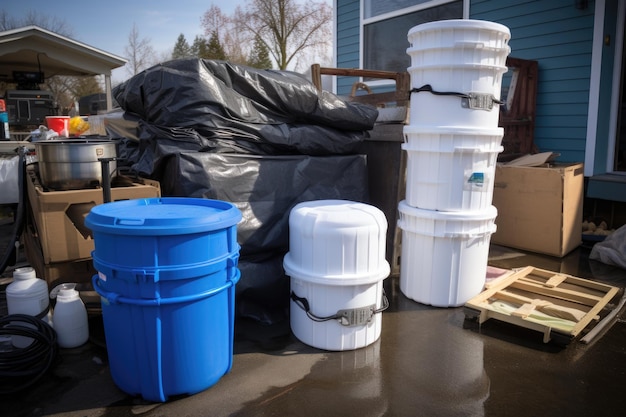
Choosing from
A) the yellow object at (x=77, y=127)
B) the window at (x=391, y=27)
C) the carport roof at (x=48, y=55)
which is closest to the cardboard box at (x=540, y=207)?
the window at (x=391, y=27)

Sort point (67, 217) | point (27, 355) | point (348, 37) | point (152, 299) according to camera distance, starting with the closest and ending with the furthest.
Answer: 1. point (152, 299)
2. point (27, 355)
3. point (67, 217)
4. point (348, 37)

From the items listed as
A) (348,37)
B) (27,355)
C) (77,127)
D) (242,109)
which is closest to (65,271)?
(27,355)

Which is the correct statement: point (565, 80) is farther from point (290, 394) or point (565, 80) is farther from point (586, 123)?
point (290, 394)

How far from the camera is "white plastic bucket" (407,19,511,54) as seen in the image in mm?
2684

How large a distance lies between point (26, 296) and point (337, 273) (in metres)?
1.72

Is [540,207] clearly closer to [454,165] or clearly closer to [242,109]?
[454,165]

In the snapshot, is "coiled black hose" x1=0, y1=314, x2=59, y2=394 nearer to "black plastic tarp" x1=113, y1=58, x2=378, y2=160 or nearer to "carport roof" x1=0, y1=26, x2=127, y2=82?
"black plastic tarp" x1=113, y1=58, x2=378, y2=160

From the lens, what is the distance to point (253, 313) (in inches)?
113

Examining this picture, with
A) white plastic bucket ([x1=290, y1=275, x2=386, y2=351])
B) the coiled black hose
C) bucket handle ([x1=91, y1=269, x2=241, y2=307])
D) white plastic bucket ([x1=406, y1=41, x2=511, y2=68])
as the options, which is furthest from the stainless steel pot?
white plastic bucket ([x1=406, y1=41, x2=511, y2=68])

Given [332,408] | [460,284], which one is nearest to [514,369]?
[460,284]

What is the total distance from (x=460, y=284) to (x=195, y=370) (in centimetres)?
186

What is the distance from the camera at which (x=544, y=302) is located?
292cm

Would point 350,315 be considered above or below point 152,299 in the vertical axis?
below

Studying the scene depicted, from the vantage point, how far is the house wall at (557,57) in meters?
4.82
